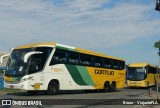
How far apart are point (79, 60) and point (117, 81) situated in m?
7.37

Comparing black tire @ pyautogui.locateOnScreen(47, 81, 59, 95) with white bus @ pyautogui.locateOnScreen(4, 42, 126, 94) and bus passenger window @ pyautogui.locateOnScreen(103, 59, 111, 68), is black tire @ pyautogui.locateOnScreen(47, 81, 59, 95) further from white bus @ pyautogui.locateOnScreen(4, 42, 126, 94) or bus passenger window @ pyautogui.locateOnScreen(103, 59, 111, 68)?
bus passenger window @ pyautogui.locateOnScreen(103, 59, 111, 68)

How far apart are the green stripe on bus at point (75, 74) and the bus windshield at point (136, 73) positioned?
14751mm

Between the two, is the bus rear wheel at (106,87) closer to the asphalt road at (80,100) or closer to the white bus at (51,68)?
the white bus at (51,68)

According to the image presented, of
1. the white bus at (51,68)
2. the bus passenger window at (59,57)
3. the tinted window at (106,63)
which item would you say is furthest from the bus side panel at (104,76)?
the bus passenger window at (59,57)

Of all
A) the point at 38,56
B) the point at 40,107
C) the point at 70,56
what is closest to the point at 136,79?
the point at 70,56

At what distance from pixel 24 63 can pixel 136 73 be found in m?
20.7

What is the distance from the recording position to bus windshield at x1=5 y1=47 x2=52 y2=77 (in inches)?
846

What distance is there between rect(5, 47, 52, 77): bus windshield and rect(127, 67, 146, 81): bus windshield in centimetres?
Answer: 1902

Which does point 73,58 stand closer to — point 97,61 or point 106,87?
point 97,61

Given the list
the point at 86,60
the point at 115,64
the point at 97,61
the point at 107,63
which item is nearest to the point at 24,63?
the point at 86,60

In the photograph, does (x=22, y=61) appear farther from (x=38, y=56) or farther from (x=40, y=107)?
(x=40, y=107)

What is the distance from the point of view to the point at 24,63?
21562mm

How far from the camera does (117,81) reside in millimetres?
31703

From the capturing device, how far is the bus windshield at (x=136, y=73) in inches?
1551
